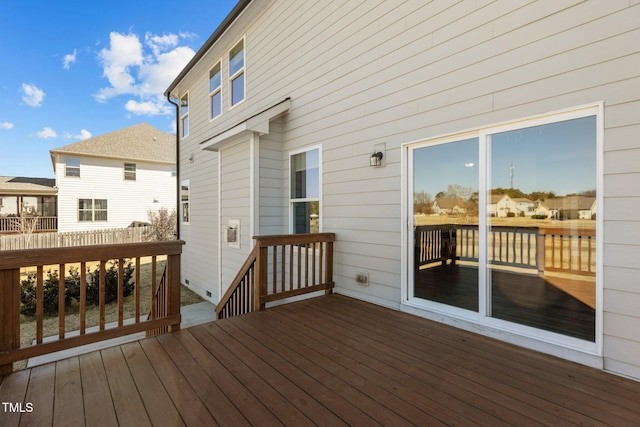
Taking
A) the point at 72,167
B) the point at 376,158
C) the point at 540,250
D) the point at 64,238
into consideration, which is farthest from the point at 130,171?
the point at 540,250

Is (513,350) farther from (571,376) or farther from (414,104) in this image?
(414,104)

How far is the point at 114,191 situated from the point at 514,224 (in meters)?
19.9

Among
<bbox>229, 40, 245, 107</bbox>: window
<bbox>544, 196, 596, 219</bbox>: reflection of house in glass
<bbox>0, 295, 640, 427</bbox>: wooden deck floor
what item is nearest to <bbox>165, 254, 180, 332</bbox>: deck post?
<bbox>0, 295, 640, 427</bbox>: wooden deck floor

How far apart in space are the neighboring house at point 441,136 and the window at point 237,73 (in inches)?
12.4

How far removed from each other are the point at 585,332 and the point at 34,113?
1761 inches

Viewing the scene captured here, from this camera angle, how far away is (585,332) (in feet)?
7.55

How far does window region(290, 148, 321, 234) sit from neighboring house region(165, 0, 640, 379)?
0.03 metres

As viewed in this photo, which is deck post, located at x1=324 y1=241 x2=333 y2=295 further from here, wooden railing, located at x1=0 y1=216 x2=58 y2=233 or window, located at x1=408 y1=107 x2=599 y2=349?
wooden railing, located at x1=0 y1=216 x2=58 y2=233

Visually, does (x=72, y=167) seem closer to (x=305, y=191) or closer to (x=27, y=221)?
(x=27, y=221)

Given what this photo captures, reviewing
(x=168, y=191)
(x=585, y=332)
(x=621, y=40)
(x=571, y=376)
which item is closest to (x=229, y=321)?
(x=571, y=376)

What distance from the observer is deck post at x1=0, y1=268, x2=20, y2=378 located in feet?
6.73

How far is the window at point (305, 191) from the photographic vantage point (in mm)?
4691

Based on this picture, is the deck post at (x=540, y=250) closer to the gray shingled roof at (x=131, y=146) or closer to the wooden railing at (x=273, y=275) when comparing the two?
the wooden railing at (x=273, y=275)

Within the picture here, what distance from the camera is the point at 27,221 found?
51.2ft
